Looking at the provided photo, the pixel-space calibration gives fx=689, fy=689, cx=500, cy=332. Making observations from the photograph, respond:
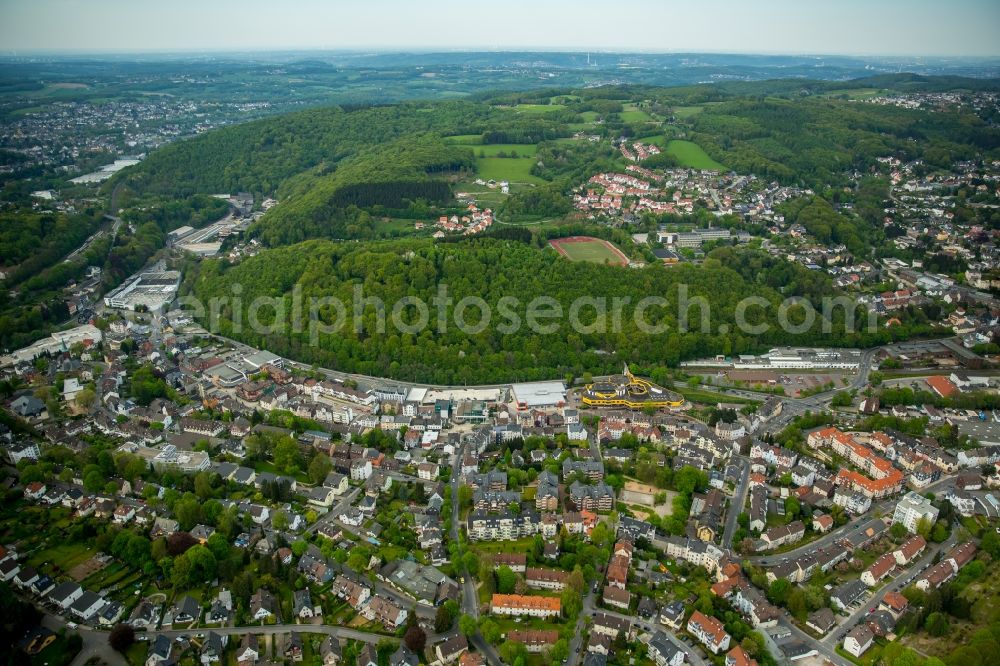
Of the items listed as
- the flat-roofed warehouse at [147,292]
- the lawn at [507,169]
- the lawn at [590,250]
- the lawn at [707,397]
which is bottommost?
the lawn at [707,397]

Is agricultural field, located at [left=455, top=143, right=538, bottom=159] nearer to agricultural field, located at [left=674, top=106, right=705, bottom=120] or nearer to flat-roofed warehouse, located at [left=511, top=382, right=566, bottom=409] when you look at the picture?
agricultural field, located at [left=674, top=106, right=705, bottom=120]

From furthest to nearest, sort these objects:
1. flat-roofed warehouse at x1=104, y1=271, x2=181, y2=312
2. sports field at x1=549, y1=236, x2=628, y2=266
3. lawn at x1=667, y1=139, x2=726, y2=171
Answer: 1. lawn at x1=667, y1=139, x2=726, y2=171
2. sports field at x1=549, y1=236, x2=628, y2=266
3. flat-roofed warehouse at x1=104, y1=271, x2=181, y2=312

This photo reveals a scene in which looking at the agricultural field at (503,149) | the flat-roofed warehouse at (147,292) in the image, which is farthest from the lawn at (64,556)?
the agricultural field at (503,149)

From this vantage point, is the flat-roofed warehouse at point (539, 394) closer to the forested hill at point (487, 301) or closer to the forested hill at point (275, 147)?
the forested hill at point (487, 301)

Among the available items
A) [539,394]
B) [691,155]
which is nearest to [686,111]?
[691,155]

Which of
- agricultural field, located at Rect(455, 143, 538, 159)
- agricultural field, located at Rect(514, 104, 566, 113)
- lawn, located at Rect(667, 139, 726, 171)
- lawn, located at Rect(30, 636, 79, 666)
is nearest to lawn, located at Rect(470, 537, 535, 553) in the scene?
lawn, located at Rect(30, 636, 79, 666)
